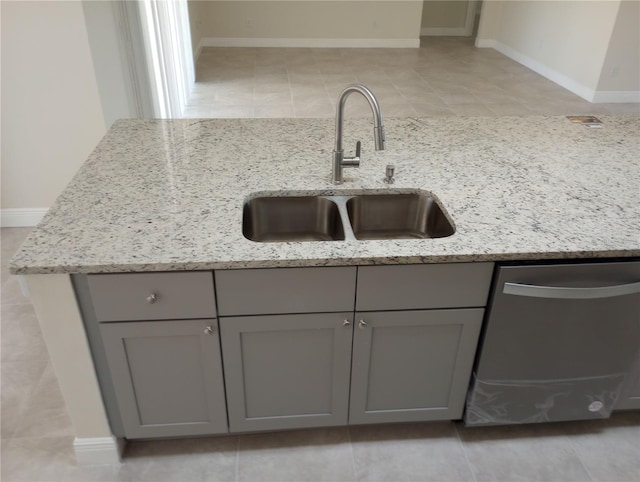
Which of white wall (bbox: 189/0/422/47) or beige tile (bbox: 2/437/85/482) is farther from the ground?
white wall (bbox: 189/0/422/47)

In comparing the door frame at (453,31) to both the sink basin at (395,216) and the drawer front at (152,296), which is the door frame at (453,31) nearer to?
the sink basin at (395,216)

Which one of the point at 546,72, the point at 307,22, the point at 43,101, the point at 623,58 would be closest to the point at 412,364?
the point at 43,101

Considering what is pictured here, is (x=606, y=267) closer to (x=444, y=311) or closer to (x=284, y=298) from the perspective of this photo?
(x=444, y=311)

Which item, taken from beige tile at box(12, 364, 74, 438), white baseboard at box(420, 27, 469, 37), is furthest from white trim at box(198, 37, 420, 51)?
beige tile at box(12, 364, 74, 438)

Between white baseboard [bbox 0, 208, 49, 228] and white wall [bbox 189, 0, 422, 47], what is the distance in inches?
193

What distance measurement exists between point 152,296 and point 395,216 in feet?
2.97

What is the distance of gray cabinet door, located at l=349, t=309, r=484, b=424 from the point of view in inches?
66.4

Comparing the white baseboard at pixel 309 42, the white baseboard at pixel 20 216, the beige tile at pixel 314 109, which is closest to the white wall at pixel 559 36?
the white baseboard at pixel 309 42

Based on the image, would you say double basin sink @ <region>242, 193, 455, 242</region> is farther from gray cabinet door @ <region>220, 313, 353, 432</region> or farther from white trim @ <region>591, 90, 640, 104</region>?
white trim @ <region>591, 90, 640, 104</region>

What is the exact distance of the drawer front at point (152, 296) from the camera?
1.50 metres

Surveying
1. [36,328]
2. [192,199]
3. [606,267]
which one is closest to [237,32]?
[36,328]

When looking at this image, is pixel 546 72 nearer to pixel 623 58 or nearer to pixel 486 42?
pixel 623 58

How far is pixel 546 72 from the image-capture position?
6.65m

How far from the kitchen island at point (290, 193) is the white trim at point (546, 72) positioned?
151 inches
